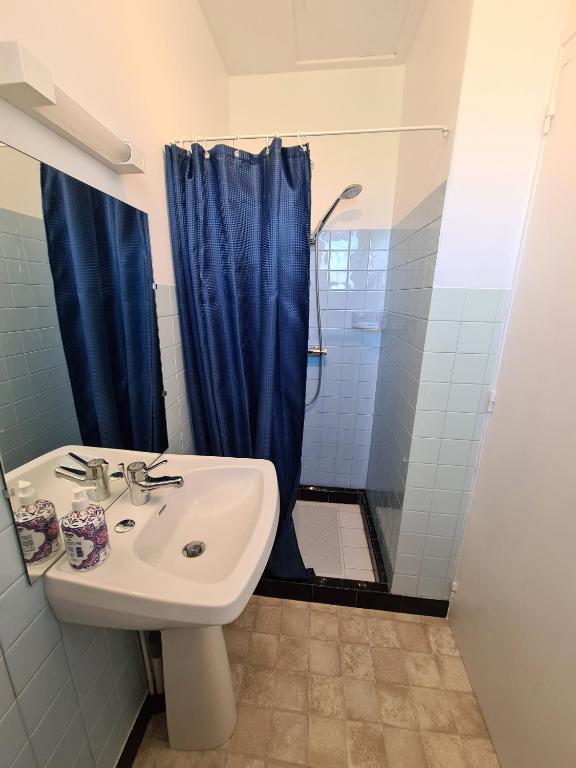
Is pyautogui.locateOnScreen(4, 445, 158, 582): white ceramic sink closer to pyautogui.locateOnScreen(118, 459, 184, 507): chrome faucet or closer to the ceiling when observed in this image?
pyautogui.locateOnScreen(118, 459, 184, 507): chrome faucet

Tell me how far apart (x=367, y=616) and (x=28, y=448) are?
5.17ft

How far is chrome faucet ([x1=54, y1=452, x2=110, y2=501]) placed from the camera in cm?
81

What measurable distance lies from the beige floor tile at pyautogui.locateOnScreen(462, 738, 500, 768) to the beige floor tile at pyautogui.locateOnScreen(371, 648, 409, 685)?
233 millimetres

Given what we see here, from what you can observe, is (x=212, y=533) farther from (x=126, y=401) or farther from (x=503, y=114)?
(x=503, y=114)

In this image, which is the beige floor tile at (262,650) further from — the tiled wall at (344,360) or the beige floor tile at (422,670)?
the tiled wall at (344,360)

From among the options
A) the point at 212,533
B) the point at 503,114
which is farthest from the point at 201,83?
the point at 212,533

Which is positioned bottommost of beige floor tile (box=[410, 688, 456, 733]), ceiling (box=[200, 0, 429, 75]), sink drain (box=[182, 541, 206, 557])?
beige floor tile (box=[410, 688, 456, 733])

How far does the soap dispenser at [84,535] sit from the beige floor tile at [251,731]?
0.92 metres

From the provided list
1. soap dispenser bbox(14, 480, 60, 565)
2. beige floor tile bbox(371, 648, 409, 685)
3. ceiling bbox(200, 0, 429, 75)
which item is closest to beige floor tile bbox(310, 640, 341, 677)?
beige floor tile bbox(371, 648, 409, 685)

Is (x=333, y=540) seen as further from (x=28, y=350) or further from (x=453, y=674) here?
(x=28, y=350)

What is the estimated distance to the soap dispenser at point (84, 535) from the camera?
659mm

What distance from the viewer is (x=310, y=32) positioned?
4.92 ft

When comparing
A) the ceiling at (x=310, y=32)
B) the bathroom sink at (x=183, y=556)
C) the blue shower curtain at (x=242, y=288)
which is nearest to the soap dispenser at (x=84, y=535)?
the bathroom sink at (x=183, y=556)

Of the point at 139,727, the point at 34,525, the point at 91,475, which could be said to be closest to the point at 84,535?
the point at 34,525
